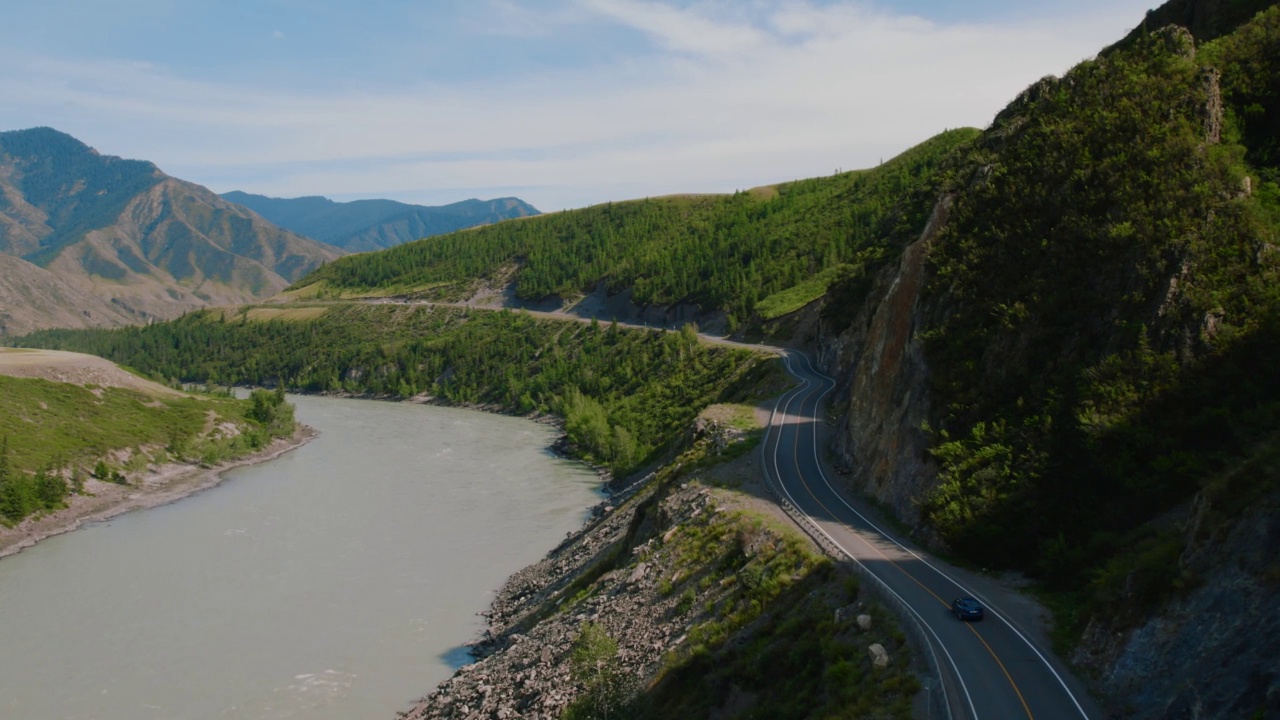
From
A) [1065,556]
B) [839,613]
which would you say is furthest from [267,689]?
[1065,556]

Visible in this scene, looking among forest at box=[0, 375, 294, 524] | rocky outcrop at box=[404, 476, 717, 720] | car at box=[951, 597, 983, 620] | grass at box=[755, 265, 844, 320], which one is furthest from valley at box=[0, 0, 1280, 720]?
forest at box=[0, 375, 294, 524]

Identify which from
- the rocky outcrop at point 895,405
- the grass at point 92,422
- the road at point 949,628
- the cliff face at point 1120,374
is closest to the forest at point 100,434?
the grass at point 92,422

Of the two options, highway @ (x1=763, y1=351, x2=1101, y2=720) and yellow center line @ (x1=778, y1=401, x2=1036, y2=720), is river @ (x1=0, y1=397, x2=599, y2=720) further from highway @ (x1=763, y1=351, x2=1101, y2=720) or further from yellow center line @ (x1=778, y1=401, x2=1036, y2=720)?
highway @ (x1=763, y1=351, x2=1101, y2=720)

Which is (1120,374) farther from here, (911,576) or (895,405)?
(895,405)

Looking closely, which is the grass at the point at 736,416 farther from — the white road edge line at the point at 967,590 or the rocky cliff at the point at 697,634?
the rocky cliff at the point at 697,634

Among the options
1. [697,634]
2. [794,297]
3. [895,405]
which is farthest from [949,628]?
[794,297]

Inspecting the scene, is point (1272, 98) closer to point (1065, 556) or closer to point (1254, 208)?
point (1254, 208)
